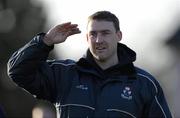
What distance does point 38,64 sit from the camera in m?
11.7

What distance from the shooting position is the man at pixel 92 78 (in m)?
11.6

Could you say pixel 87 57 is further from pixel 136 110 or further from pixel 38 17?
pixel 38 17

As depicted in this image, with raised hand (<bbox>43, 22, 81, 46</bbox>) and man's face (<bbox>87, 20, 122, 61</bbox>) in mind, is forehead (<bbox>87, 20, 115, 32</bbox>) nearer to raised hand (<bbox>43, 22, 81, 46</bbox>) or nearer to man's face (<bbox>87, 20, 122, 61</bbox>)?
man's face (<bbox>87, 20, 122, 61</bbox>)

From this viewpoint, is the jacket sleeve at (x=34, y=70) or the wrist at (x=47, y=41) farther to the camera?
the wrist at (x=47, y=41)

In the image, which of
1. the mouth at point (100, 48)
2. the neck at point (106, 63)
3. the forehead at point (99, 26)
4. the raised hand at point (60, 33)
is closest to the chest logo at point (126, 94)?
the neck at point (106, 63)

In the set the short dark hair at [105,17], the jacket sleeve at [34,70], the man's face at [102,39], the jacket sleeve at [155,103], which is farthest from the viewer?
the short dark hair at [105,17]

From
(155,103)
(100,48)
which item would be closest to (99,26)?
(100,48)

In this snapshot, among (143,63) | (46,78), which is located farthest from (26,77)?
(143,63)

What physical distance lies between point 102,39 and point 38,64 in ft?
2.46

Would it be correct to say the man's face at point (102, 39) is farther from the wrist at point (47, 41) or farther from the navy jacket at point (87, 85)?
the wrist at point (47, 41)

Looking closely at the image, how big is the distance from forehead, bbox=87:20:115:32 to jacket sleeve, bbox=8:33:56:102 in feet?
1.68

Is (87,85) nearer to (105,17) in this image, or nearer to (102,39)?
(102,39)

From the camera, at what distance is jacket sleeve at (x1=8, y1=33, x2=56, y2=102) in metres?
11.6

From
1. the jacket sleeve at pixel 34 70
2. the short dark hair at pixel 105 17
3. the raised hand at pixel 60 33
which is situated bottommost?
the jacket sleeve at pixel 34 70
